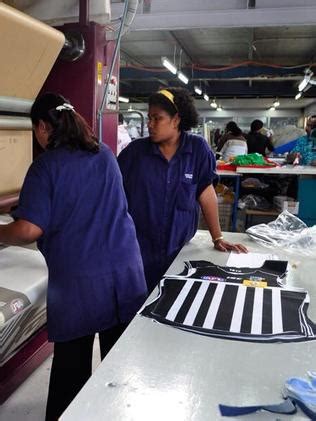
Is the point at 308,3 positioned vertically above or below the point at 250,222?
above

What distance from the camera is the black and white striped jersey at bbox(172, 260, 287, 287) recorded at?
1484mm

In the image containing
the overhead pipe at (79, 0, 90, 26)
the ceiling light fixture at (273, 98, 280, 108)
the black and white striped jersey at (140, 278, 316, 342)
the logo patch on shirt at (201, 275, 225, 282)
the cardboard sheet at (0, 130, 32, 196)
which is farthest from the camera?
the ceiling light fixture at (273, 98, 280, 108)

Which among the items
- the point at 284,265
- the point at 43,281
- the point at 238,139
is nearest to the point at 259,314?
the point at 284,265

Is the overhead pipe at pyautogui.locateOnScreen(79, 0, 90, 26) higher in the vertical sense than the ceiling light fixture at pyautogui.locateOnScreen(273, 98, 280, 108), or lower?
lower

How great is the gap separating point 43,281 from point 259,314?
3.10ft

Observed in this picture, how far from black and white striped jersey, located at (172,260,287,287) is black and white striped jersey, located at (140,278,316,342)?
0.05 metres

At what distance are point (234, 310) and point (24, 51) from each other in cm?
148

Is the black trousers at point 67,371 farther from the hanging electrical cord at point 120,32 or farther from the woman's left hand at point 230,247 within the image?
the hanging electrical cord at point 120,32

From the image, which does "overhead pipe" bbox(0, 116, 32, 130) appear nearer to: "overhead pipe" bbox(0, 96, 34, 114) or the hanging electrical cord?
"overhead pipe" bbox(0, 96, 34, 114)

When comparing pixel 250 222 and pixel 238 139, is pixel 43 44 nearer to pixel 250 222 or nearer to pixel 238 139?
pixel 250 222

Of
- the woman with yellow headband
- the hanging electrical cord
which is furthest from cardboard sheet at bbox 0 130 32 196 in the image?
the woman with yellow headband

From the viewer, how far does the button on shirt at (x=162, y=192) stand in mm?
1937

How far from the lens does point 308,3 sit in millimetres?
3295

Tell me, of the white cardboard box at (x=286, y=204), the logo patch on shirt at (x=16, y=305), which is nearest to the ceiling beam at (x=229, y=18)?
the white cardboard box at (x=286, y=204)
